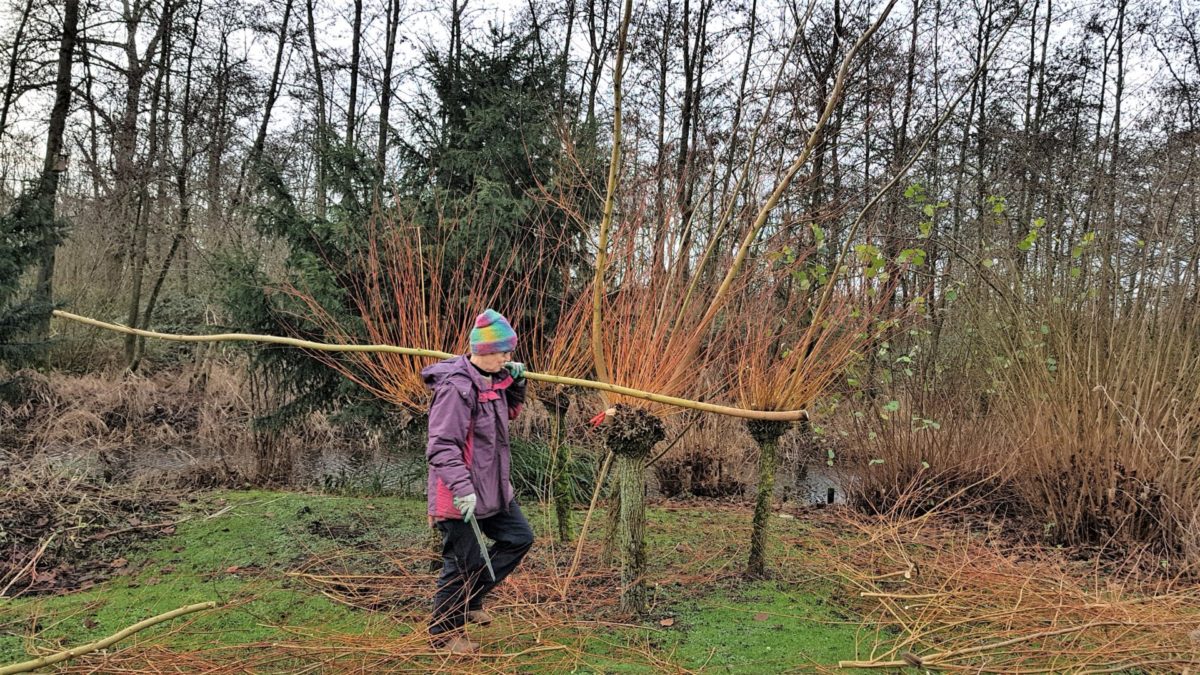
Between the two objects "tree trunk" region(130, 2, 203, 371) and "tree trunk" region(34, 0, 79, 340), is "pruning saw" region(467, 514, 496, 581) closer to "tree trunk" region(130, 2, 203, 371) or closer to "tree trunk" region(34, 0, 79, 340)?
"tree trunk" region(34, 0, 79, 340)

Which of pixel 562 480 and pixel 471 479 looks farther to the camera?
pixel 562 480

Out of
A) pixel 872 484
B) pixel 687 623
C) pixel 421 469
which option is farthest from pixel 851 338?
pixel 421 469

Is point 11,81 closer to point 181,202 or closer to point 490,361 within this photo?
point 181,202

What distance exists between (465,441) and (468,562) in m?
0.56

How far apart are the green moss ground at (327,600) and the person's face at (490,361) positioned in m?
1.27

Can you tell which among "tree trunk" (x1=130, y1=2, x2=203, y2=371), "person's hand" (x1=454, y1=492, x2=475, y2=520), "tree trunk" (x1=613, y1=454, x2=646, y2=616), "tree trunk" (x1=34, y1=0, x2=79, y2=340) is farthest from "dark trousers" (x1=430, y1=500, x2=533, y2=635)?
"tree trunk" (x1=130, y1=2, x2=203, y2=371)

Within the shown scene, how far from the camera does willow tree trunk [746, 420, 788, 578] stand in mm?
4043

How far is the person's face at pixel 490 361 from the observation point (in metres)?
3.20

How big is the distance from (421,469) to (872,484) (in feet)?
14.7

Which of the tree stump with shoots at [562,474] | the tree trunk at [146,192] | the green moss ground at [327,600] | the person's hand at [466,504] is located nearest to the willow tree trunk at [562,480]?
the tree stump with shoots at [562,474]

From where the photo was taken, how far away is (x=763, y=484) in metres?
4.11

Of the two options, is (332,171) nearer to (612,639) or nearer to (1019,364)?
(612,639)

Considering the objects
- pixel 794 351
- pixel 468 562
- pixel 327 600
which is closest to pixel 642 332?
pixel 794 351

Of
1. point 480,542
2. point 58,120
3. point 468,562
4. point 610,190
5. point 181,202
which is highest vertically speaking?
point 58,120
